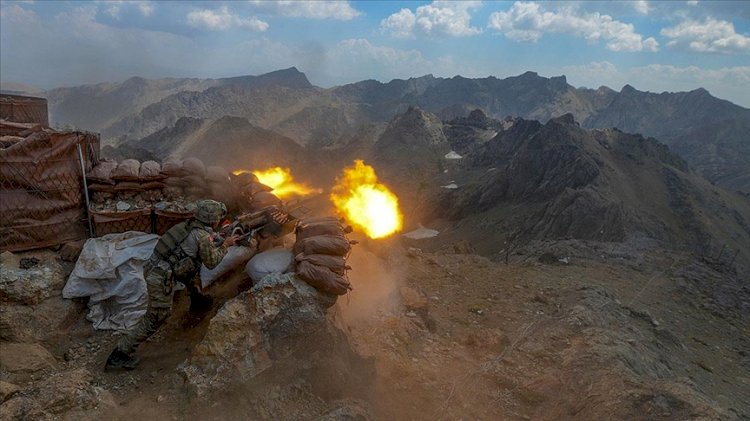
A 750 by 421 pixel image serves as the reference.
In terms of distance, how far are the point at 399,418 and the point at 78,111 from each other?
12781 centimetres

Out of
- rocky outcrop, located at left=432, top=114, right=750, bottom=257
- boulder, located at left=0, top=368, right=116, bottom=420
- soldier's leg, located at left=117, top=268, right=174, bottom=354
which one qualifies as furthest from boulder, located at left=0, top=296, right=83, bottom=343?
rocky outcrop, located at left=432, top=114, right=750, bottom=257

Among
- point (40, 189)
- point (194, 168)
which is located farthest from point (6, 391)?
point (194, 168)

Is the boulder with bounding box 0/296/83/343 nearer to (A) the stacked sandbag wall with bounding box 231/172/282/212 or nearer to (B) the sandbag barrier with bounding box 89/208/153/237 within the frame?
(B) the sandbag barrier with bounding box 89/208/153/237

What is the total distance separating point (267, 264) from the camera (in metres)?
6.68

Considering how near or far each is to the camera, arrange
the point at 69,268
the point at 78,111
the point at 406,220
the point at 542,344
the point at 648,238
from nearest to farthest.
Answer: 1. the point at 69,268
2. the point at 542,344
3. the point at 648,238
4. the point at 406,220
5. the point at 78,111

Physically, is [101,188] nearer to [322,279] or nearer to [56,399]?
[56,399]

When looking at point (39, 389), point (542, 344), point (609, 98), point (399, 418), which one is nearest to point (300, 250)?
point (399, 418)

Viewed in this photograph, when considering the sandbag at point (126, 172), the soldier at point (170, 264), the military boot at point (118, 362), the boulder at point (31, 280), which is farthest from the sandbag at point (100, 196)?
the military boot at point (118, 362)

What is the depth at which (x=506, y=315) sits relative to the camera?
419 inches

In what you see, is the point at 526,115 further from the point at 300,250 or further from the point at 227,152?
the point at 300,250

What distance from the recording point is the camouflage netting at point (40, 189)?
736cm

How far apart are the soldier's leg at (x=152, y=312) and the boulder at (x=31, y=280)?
2.05 meters

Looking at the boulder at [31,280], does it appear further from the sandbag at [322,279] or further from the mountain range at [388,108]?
the mountain range at [388,108]

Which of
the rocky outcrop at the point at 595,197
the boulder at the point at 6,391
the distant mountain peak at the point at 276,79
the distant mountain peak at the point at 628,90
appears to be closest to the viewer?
the boulder at the point at 6,391
